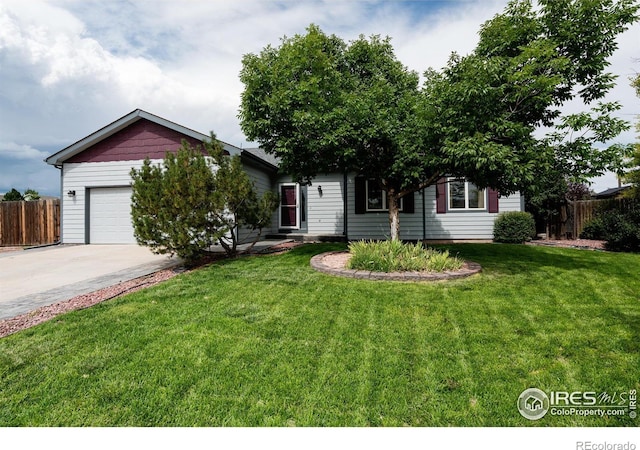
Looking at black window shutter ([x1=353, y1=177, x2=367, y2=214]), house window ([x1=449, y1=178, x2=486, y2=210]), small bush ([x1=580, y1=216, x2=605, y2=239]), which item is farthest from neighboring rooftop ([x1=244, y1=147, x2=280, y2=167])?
small bush ([x1=580, y1=216, x2=605, y2=239])

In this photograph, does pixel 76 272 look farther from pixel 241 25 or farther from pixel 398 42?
pixel 398 42

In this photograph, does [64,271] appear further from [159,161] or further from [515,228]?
[515,228]

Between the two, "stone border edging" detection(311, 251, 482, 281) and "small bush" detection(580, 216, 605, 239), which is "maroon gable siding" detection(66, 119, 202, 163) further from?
"small bush" detection(580, 216, 605, 239)

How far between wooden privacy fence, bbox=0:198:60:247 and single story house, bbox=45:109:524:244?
4.58ft

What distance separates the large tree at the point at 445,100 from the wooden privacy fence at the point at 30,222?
1016cm

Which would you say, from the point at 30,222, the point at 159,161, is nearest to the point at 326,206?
the point at 159,161

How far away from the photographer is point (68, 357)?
9.53 feet

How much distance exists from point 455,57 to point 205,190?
5.57m

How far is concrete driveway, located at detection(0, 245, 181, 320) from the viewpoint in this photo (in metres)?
4.91

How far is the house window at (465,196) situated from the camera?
11.4 metres

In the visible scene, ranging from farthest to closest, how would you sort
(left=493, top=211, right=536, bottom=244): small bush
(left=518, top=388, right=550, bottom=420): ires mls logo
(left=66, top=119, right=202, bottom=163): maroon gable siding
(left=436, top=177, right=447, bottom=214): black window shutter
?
(left=436, top=177, right=447, bottom=214): black window shutter < (left=66, top=119, right=202, bottom=163): maroon gable siding < (left=493, top=211, right=536, bottom=244): small bush < (left=518, top=388, right=550, bottom=420): ires mls logo
